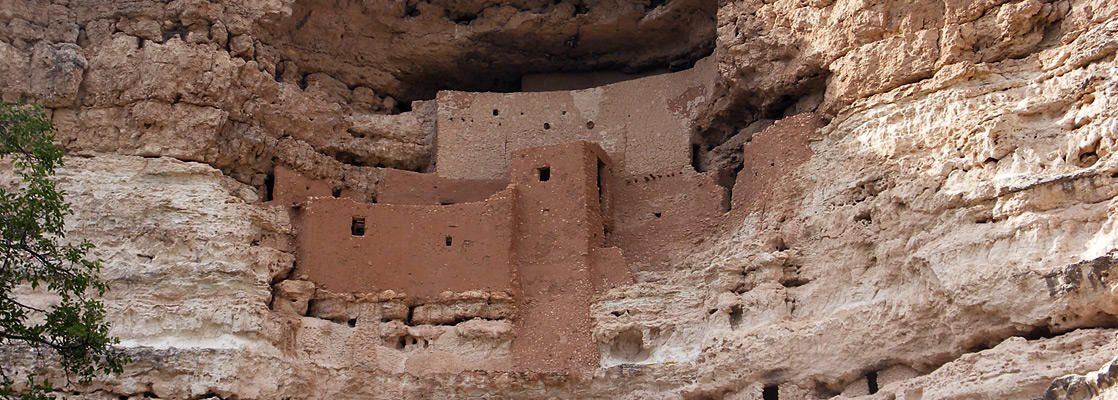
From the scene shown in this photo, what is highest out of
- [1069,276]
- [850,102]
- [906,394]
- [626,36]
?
[626,36]

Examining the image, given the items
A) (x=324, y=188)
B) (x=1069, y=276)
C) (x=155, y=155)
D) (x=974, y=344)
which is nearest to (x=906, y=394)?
(x=974, y=344)

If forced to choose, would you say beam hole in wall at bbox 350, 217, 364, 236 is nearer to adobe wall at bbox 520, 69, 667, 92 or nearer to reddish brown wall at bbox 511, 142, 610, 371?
reddish brown wall at bbox 511, 142, 610, 371

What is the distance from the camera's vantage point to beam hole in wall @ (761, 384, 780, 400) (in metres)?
17.1

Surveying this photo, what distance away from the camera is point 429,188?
21812mm

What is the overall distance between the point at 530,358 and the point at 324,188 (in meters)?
4.91

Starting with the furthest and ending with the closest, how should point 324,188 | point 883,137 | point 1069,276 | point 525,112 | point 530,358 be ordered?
1. point 525,112
2. point 324,188
3. point 530,358
4. point 883,137
5. point 1069,276

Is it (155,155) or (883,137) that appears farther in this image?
(155,155)

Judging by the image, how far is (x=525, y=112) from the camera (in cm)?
2294

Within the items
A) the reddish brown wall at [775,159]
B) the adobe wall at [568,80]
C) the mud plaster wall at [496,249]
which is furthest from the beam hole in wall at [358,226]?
the adobe wall at [568,80]

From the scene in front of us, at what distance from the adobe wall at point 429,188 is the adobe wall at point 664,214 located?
2240 mm

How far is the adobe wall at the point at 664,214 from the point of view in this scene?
20.3 meters

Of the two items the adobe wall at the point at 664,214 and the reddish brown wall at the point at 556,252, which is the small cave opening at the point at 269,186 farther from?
the adobe wall at the point at 664,214

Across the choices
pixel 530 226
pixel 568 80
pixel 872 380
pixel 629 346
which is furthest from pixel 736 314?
pixel 568 80

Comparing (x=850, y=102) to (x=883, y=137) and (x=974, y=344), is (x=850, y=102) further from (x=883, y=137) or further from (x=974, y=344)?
(x=974, y=344)
